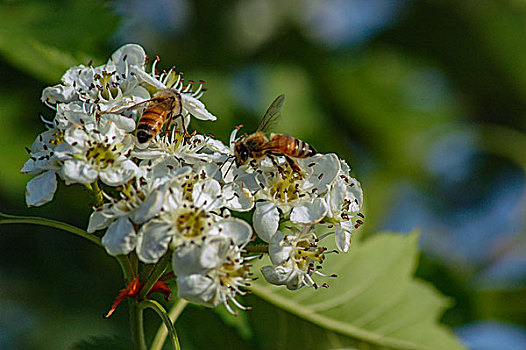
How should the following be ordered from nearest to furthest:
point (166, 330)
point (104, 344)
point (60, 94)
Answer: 1. point (60, 94)
2. point (166, 330)
3. point (104, 344)

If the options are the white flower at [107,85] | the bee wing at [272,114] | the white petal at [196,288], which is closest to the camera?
the white petal at [196,288]

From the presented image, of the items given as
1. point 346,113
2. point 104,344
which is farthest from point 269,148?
point 346,113

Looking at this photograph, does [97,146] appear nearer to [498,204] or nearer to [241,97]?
[241,97]

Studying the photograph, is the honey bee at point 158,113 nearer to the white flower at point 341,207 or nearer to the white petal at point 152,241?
the white petal at point 152,241

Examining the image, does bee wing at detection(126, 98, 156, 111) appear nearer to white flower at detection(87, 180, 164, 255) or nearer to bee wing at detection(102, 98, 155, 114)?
bee wing at detection(102, 98, 155, 114)

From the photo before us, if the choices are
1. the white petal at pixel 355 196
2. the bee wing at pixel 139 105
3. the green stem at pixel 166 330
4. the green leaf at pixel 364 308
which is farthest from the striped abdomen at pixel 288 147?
the green leaf at pixel 364 308

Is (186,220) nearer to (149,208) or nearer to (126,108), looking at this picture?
(149,208)
